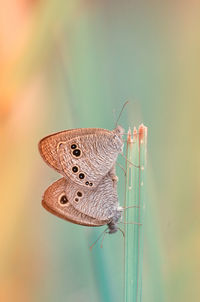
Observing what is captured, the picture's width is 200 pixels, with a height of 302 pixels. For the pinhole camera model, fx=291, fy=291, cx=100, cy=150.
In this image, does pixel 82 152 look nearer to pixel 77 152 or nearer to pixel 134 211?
pixel 77 152

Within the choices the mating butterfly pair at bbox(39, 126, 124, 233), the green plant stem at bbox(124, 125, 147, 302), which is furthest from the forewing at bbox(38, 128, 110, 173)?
the green plant stem at bbox(124, 125, 147, 302)

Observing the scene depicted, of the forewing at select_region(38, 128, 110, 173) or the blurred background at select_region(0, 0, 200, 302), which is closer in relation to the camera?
the forewing at select_region(38, 128, 110, 173)

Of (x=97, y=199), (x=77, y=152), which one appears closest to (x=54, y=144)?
(x=77, y=152)

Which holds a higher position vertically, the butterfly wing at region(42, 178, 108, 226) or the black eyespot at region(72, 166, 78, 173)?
the black eyespot at region(72, 166, 78, 173)

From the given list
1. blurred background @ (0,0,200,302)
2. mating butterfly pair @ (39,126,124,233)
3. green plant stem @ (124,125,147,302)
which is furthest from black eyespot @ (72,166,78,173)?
blurred background @ (0,0,200,302)

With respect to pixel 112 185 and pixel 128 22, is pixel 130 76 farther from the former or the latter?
pixel 112 185

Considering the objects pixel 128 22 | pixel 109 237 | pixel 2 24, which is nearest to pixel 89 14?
pixel 128 22

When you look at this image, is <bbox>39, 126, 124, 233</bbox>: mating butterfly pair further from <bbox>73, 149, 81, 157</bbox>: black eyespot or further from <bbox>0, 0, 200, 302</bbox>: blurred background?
<bbox>0, 0, 200, 302</bbox>: blurred background

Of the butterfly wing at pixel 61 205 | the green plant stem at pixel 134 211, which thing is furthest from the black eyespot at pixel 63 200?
the green plant stem at pixel 134 211

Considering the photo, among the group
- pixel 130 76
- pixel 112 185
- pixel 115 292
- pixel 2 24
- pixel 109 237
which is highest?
pixel 2 24
